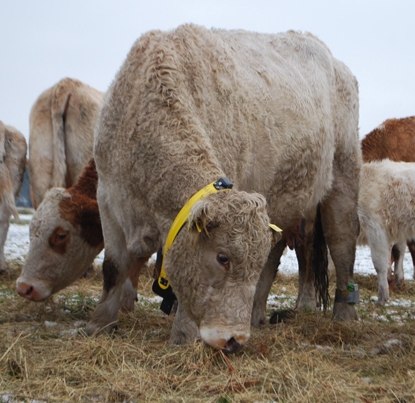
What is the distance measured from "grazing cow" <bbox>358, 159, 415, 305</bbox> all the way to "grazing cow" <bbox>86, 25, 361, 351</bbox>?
2.59 m

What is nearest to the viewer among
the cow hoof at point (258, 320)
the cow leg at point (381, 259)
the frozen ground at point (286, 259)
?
the cow hoof at point (258, 320)

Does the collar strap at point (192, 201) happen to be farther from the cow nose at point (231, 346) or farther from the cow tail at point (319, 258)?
the cow tail at point (319, 258)

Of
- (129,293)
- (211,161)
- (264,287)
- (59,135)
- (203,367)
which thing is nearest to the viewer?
(203,367)

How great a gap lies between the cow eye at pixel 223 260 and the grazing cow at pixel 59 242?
2.06 m

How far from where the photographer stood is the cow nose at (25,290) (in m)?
5.08

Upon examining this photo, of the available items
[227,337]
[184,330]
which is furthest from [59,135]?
[227,337]

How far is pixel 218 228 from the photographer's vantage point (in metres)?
3.16

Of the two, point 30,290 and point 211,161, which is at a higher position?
point 211,161

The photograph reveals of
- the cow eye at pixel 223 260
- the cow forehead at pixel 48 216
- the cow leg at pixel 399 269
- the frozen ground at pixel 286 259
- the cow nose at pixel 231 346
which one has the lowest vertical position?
the frozen ground at pixel 286 259

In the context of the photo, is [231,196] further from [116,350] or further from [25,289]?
[25,289]

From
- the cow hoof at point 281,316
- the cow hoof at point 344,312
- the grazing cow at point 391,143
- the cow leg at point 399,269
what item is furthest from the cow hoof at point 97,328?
the grazing cow at point 391,143

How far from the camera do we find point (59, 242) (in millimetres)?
5207

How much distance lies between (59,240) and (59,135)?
281 centimetres

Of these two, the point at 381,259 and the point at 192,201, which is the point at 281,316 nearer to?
the point at 192,201
